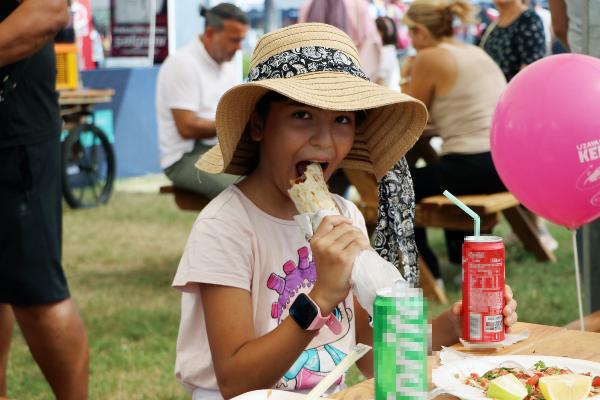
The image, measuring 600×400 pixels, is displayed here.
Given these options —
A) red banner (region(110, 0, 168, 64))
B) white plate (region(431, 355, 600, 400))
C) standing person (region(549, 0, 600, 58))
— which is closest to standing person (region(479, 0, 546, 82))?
standing person (region(549, 0, 600, 58))

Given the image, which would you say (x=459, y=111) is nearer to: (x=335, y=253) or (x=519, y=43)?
(x=519, y=43)

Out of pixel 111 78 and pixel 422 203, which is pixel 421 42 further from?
pixel 111 78

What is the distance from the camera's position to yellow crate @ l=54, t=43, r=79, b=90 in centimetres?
927

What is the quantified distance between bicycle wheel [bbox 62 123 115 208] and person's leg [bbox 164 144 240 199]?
3.59 m

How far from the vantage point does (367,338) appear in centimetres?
223

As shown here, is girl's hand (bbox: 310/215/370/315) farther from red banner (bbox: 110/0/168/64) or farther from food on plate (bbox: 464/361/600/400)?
red banner (bbox: 110/0/168/64)

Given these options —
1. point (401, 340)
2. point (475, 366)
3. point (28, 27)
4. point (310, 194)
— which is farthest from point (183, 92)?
point (401, 340)

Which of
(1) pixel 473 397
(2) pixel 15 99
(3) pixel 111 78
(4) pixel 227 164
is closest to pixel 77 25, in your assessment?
(3) pixel 111 78

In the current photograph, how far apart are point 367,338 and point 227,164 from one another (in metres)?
0.52

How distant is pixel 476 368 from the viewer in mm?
1683

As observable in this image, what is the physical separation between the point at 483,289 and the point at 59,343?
1.64 meters

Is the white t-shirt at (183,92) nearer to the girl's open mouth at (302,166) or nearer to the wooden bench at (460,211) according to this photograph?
the wooden bench at (460,211)

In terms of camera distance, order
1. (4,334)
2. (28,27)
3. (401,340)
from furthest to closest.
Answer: (4,334)
(28,27)
(401,340)

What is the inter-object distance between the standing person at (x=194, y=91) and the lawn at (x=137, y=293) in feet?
2.68
